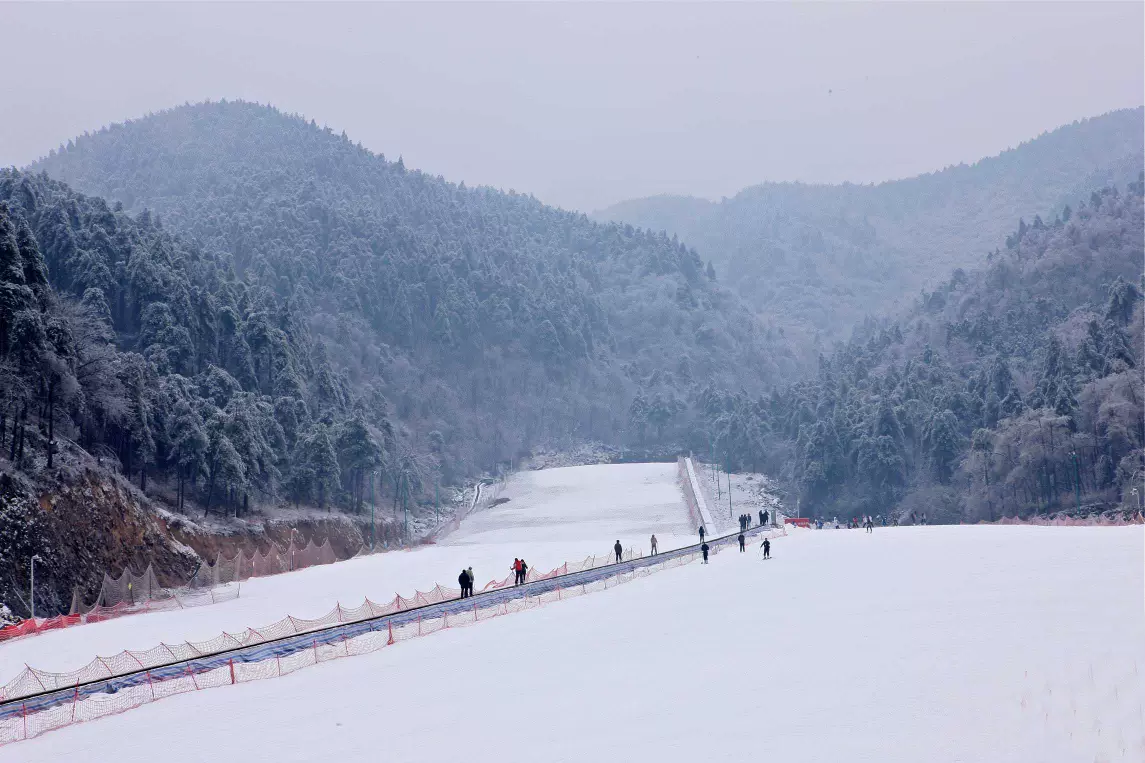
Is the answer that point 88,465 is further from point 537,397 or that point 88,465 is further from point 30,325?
point 537,397

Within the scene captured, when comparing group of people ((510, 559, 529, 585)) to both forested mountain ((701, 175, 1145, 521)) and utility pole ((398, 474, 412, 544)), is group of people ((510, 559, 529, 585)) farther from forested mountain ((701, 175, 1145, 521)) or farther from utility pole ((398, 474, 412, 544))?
forested mountain ((701, 175, 1145, 521))

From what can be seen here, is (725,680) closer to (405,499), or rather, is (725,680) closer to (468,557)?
(468,557)

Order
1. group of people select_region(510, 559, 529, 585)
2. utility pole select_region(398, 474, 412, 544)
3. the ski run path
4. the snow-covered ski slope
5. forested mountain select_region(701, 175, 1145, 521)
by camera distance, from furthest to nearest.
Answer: utility pole select_region(398, 474, 412, 544) → forested mountain select_region(701, 175, 1145, 521) → group of people select_region(510, 559, 529, 585) → the snow-covered ski slope → the ski run path

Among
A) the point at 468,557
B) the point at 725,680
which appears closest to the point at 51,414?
the point at 468,557

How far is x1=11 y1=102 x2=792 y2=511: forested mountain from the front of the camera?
5341 cm

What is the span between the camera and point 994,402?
107 meters

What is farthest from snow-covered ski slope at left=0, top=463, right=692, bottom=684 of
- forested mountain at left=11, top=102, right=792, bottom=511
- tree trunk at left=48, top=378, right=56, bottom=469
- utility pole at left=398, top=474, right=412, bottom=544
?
forested mountain at left=11, top=102, right=792, bottom=511

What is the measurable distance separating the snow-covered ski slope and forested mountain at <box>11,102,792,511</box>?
12.6m

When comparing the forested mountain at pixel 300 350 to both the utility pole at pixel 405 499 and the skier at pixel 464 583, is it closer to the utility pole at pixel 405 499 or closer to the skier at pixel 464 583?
the utility pole at pixel 405 499

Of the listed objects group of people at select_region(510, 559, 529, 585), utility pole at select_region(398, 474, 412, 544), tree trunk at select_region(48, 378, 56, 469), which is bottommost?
utility pole at select_region(398, 474, 412, 544)

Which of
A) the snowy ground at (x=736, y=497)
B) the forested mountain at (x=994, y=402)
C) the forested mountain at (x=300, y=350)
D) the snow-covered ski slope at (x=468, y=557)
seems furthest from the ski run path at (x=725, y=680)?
the forested mountain at (x=994, y=402)

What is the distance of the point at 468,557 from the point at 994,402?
74.9m

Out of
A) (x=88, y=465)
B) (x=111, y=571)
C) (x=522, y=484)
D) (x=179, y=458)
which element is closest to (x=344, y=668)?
(x=111, y=571)

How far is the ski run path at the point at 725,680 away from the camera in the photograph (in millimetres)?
15016
